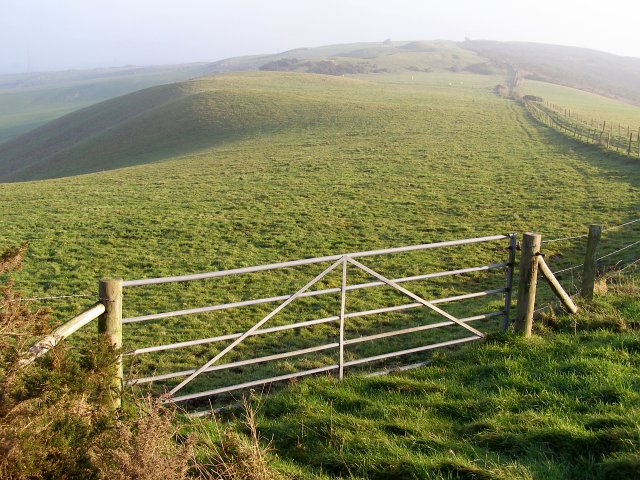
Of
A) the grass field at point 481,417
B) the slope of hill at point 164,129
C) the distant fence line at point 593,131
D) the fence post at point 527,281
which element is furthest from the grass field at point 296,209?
the fence post at point 527,281

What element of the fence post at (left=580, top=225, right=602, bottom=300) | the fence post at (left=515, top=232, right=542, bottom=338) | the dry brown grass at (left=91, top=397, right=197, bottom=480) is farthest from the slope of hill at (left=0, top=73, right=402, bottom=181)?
the dry brown grass at (left=91, top=397, right=197, bottom=480)

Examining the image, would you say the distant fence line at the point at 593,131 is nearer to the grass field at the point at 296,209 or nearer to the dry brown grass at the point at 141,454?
the grass field at the point at 296,209

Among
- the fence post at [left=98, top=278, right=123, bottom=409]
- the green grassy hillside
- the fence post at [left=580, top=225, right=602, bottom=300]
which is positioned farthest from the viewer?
the green grassy hillside

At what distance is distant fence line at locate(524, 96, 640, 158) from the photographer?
3311cm

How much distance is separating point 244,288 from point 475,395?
26.8ft

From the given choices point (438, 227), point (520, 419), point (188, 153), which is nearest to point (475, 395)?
point (520, 419)

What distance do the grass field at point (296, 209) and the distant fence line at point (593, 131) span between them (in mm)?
1356

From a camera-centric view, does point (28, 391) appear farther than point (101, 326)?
No

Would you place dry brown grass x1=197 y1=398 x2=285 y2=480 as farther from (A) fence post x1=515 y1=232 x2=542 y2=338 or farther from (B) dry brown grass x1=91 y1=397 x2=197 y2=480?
(A) fence post x1=515 y1=232 x2=542 y2=338

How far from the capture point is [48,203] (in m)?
22.8

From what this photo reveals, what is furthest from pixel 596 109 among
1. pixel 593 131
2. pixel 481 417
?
pixel 481 417

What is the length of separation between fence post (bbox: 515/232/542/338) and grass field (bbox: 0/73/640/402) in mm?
2387

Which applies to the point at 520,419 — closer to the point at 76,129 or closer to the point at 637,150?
the point at 637,150

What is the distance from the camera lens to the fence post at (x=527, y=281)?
7.27 meters
